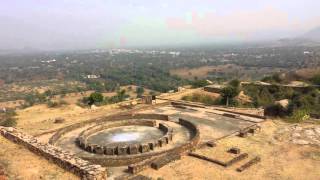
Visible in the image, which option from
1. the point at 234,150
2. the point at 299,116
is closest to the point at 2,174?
the point at 234,150

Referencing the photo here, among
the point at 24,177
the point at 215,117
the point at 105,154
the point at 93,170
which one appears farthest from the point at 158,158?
the point at 215,117

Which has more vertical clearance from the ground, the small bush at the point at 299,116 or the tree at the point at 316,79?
the tree at the point at 316,79

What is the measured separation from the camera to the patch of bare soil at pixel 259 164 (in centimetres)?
1490

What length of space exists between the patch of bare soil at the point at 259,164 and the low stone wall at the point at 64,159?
3.31 metres

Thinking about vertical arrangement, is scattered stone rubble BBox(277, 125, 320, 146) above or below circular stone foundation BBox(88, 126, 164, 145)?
above

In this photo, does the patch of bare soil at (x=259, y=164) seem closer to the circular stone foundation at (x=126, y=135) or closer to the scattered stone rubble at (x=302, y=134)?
the scattered stone rubble at (x=302, y=134)

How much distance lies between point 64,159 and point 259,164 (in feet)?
29.3

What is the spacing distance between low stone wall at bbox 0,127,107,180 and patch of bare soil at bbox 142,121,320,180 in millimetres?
3315

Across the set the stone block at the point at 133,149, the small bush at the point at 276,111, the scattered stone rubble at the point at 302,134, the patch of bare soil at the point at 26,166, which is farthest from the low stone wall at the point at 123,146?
the small bush at the point at 276,111

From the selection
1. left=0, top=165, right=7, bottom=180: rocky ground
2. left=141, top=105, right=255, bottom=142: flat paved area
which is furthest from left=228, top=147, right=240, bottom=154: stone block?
left=0, top=165, right=7, bottom=180: rocky ground

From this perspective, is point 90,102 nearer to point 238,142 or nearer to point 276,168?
point 238,142

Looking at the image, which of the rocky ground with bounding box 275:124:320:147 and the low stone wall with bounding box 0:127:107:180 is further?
the rocky ground with bounding box 275:124:320:147

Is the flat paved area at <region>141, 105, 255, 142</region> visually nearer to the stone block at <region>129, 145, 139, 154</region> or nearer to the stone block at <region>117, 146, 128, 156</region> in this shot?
the stone block at <region>129, 145, 139, 154</region>

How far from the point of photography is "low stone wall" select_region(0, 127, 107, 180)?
1227 centimetres
